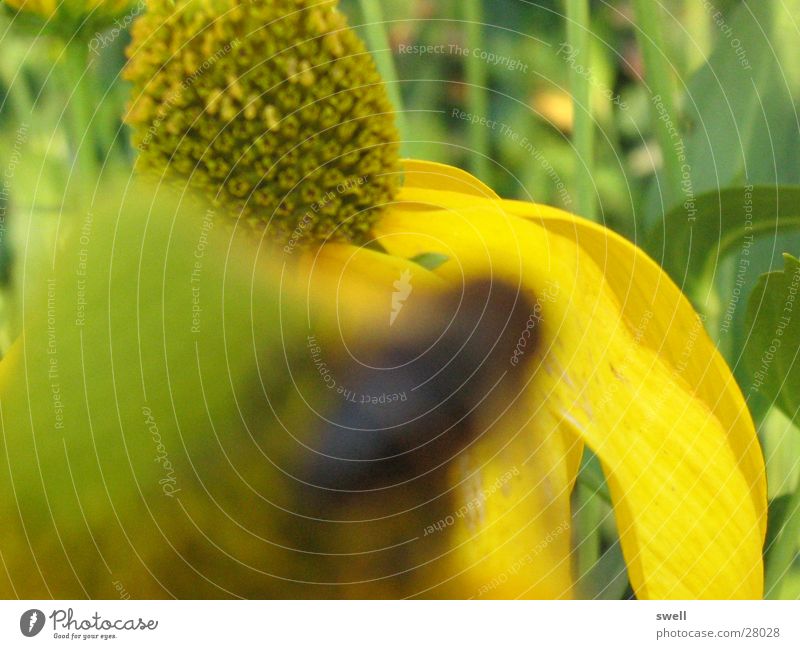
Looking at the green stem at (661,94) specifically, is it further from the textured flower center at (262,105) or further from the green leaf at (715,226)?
the textured flower center at (262,105)

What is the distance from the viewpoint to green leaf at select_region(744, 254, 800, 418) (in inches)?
20.2

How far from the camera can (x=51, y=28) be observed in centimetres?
47

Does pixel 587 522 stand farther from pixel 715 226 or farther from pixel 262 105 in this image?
pixel 262 105

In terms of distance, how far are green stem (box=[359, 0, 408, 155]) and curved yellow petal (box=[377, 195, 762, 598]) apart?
5 centimetres

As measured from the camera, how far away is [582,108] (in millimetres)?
508

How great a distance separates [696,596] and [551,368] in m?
0.15

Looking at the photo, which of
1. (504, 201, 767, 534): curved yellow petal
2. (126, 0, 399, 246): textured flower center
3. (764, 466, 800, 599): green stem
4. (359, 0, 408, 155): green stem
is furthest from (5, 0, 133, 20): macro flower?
(764, 466, 800, 599): green stem

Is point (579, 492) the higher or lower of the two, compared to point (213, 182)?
lower

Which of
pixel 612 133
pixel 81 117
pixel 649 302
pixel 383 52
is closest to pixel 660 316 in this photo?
pixel 649 302

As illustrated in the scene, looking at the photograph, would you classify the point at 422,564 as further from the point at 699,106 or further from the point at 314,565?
the point at 699,106

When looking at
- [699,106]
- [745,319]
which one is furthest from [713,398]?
[699,106]

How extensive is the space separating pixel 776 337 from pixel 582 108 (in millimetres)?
176

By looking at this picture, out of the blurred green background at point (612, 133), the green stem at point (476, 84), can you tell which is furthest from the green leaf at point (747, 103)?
the green stem at point (476, 84)
